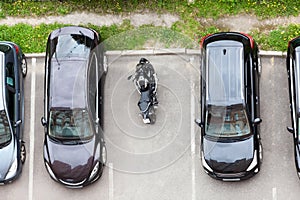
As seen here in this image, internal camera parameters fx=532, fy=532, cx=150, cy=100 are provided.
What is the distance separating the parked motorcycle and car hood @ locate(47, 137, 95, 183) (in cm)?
156

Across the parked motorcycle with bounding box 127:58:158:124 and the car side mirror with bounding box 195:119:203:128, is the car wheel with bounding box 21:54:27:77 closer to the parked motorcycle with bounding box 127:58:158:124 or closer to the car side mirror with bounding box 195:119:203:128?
the parked motorcycle with bounding box 127:58:158:124

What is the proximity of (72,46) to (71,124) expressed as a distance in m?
2.06

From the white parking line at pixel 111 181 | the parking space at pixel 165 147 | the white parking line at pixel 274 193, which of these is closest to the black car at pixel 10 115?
the parking space at pixel 165 147

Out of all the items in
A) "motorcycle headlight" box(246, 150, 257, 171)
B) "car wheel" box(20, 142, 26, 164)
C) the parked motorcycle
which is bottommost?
"motorcycle headlight" box(246, 150, 257, 171)

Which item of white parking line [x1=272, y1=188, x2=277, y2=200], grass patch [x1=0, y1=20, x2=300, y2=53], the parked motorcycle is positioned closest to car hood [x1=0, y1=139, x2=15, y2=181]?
grass patch [x1=0, y1=20, x2=300, y2=53]

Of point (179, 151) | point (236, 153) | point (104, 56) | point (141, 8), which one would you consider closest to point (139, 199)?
point (179, 151)

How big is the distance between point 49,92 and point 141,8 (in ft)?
11.6

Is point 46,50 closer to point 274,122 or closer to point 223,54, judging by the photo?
point 223,54

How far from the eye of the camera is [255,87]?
13656 millimetres

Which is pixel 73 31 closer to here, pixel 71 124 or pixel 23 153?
pixel 71 124

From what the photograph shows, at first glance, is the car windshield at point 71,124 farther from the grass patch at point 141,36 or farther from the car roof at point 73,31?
the grass patch at point 141,36

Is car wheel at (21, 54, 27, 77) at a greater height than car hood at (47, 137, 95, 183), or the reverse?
car wheel at (21, 54, 27, 77)

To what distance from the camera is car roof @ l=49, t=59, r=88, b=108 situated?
13672 mm

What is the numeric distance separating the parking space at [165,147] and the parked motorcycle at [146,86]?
1.48 feet
